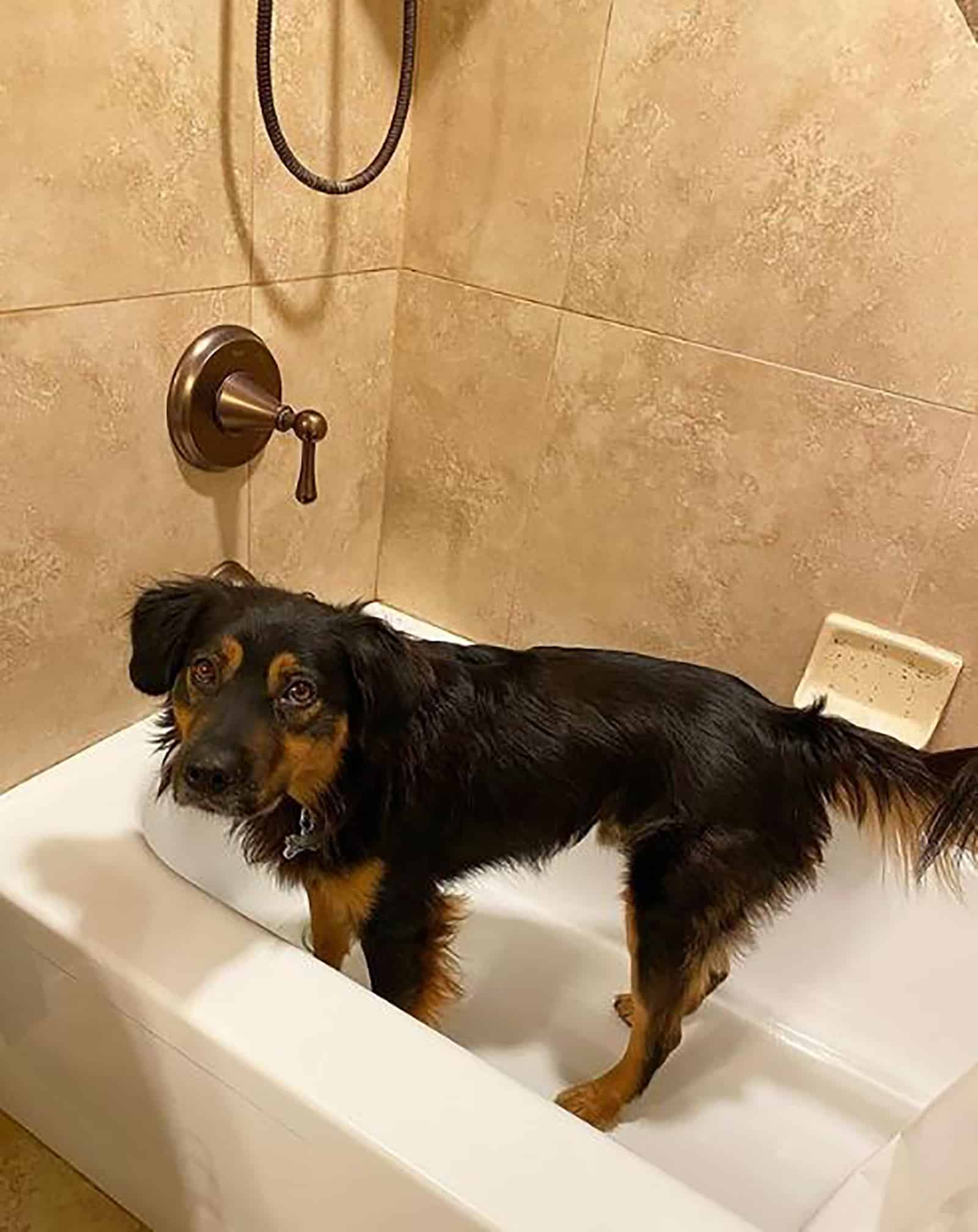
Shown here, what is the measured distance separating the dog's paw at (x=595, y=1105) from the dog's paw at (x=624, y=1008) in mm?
177

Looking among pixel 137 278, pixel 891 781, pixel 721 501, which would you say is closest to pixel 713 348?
pixel 721 501

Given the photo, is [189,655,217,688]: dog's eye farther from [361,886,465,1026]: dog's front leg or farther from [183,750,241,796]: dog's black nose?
[361,886,465,1026]: dog's front leg

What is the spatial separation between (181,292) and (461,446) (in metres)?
0.55

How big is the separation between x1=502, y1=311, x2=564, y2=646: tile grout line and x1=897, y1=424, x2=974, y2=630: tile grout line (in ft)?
1.86

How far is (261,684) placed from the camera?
114cm

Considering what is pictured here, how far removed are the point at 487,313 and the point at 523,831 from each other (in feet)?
2.58

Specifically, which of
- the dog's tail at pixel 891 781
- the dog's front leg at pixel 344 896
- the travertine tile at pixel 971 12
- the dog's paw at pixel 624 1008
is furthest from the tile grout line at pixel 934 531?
the dog's front leg at pixel 344 896

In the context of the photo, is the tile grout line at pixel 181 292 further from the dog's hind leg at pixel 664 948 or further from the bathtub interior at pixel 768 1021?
the dog's hind leg at pixel 664 948

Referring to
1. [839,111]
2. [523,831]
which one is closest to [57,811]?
[523,831]

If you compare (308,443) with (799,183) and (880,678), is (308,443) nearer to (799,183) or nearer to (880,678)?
(799,183)

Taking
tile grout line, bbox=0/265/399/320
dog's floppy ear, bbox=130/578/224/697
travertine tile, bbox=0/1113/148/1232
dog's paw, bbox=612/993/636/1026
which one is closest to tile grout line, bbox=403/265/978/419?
tile grout line, bbox=0/265/399/320

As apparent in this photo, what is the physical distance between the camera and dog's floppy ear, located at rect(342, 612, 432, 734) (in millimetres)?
1203

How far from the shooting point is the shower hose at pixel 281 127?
125cm

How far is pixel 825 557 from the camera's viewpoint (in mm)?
1532
